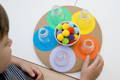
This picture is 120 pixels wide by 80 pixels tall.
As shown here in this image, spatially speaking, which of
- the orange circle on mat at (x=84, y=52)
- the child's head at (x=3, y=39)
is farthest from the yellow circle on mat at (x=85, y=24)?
the child's head at (x=3, y=39)

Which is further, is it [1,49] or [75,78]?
[75,78]

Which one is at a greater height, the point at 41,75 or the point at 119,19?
the point at 119,19

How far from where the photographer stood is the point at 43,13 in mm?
762

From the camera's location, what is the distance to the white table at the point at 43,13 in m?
0.66

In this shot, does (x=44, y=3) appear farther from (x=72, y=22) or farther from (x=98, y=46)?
(x=98, y=46)

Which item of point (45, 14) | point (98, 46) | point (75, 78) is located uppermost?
point (45, 14)

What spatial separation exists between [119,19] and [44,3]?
28cm

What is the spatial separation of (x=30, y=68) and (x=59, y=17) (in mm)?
203

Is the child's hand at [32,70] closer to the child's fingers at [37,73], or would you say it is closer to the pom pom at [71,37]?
the child's fingers at [37,73]

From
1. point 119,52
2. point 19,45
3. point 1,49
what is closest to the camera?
point 1,49

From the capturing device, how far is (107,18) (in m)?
0.69

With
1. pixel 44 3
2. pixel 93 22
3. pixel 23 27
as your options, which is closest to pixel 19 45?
pixel 23 27

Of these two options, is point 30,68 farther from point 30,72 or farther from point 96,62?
point 96,62

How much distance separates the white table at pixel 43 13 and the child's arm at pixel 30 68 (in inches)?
0.8
